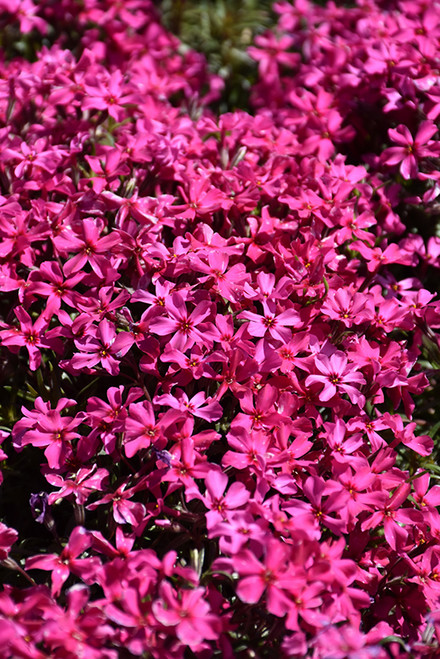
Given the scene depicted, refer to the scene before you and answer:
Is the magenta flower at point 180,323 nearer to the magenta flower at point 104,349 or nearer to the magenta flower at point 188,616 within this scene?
the magenta flower at point 104,349

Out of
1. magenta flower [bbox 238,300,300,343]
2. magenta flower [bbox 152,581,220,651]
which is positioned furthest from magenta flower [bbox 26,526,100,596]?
magenta flower [bbox 238,300,300,343]

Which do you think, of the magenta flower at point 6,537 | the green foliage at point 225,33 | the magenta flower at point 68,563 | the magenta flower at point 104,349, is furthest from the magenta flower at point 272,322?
the green foliage at point 225,33

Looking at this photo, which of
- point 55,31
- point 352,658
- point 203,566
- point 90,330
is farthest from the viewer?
point 55,31

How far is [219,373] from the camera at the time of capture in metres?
1.89

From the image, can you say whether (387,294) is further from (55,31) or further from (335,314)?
(55,31)

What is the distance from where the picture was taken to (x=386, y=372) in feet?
6.28

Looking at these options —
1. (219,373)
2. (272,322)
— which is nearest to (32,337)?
(219,373)

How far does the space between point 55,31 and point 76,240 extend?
1.97 m

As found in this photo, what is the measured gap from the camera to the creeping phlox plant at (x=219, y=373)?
5.11 ft

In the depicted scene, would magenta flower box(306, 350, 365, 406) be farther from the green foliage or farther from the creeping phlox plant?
the green foliage

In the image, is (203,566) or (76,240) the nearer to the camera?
(203,566)

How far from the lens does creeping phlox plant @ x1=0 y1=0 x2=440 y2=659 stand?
1.56 metres

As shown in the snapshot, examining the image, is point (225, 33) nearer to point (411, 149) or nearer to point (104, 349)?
point (411, 149)

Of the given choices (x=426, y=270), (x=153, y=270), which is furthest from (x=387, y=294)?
(x=153, y=270)
